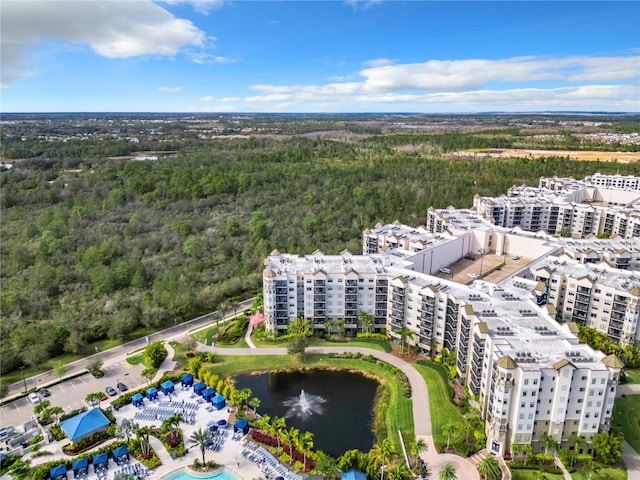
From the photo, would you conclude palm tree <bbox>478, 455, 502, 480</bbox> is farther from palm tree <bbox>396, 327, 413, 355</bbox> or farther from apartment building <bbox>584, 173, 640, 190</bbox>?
apartment building <bbox>584, 173, 640, 190</bbox>

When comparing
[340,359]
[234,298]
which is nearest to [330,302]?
[340,359]

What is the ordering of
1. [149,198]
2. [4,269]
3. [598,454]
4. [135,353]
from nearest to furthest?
[598,454], [135,353], [4,269], [149,198]

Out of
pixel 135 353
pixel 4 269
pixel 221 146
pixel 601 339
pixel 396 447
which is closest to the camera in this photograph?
pixel 396 447

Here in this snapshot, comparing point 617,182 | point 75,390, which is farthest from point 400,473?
point 617,182

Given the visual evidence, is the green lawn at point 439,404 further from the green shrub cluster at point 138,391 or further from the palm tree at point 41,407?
the palm tree at point 41,407

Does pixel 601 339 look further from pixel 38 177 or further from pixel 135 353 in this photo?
pixel 38 177
